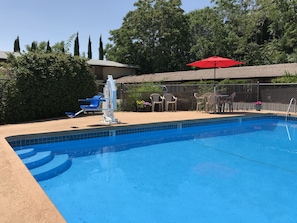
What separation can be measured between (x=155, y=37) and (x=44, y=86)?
87.9 feet

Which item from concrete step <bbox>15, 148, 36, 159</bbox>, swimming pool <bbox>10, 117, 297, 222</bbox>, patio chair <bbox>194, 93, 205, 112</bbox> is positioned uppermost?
patio chair <bbox>194, 93, 205, 112</bbox>

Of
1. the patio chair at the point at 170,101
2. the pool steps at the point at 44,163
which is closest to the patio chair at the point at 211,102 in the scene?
the patio chair at the point at 170,101

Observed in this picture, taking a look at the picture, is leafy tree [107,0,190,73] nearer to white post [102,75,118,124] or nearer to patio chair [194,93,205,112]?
patio chair [194,93,205,112]

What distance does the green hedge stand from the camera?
28.7ft

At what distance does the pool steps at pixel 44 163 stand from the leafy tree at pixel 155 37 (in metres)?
29.1

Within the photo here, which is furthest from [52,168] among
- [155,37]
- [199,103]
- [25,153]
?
[155,37]

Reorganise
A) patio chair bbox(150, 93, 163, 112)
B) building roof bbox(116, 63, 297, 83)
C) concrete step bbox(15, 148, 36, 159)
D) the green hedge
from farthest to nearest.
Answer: building roof bbox(116, 63, 297, 83)
patio chair bbox(150, 93, 163, 112)
the green hedge
concrete step bbox(15, 148, 36, 159)

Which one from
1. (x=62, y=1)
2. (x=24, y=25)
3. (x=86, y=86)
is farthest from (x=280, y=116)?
(x=24, y=25)

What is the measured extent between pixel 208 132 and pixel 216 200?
527cm

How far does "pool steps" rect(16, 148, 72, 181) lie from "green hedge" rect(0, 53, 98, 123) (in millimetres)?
3857

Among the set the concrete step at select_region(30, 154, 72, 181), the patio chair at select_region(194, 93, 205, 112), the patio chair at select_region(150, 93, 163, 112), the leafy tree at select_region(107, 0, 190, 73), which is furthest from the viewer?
the leafy tree at select_region(107, 0, 190, 73)

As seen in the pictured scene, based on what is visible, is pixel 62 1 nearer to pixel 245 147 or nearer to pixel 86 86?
pixel 86 86

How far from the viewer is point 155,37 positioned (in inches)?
1359

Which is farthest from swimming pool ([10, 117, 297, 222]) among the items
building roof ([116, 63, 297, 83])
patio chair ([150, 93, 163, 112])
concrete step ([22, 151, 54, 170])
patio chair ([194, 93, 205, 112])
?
building roof ([116, 63, 297, 83])
